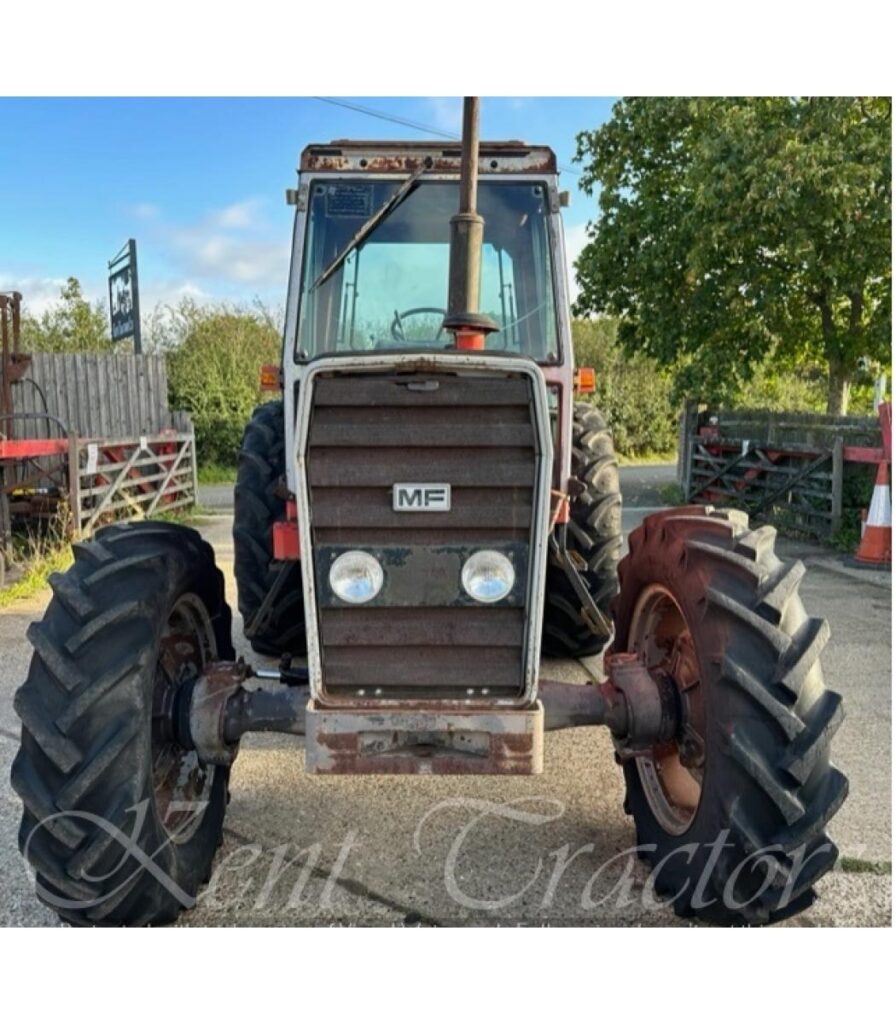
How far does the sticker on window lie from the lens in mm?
3893

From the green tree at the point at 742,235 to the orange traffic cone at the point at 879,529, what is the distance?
2.92m

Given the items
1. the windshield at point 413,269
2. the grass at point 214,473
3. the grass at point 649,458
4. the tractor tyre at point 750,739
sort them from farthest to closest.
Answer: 1. the grass at point 649,458
2. the grass at point 214,473
3. the windshield at point 413,269
4. the tractor tyre at point 750,739

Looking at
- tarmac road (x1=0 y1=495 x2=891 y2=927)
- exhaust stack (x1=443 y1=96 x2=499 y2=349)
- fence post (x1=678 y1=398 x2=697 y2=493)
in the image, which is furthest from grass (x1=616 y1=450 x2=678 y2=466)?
exhaust stack (x1=443 y1=96 x2=499 y2=349)

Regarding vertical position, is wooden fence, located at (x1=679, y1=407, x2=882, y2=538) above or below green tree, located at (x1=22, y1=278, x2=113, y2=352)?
below

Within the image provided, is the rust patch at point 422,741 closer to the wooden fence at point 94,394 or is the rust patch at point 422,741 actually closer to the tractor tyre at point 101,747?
the tractor tyre at point 101,747

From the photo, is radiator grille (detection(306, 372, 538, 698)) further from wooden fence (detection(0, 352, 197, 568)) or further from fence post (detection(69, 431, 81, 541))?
fence post (detection(69, 431, 81, 541))

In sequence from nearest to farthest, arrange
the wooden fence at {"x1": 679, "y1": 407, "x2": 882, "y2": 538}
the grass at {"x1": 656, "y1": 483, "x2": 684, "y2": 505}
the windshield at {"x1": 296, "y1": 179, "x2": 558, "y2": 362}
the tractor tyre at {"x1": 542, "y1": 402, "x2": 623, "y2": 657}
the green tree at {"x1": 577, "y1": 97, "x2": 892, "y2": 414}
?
the windshield at {"x1": 296, "y1": 179, "x2": 558, "y2": 362} → the tractor tyre at {"x1": 542, "y1": 402, "x2": 623, "y2": 657} → the wooden fence at {"x1": 679, "y1": 407, "x2": 882, "y2": 538} → the green tree at {"x1": 577, "y1": 97, "x2": 892, "y2": 414} → the grass at {"x1": 656, "y1": 483, "x2": 684, "y2": 505}

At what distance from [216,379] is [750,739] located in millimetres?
17940

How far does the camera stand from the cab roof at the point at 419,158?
153 inches

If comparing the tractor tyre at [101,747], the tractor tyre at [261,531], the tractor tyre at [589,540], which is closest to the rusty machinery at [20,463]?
the tractor tyre at [261,531]

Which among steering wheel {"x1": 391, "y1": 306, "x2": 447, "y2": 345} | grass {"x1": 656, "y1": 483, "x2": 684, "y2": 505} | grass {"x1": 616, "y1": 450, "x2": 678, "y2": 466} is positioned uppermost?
steering wheel {"x1": 391, "y1": 306, "x2": 447, "y2": 345}

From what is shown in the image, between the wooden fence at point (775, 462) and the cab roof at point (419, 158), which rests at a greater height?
the cab roof at point (419, 158)

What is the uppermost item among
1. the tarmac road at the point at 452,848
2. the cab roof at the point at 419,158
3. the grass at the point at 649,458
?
the cab roof at the point at 419,158

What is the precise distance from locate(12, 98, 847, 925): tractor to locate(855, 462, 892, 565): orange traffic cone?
19.1ft
